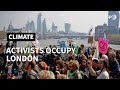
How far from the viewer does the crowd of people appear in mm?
5828

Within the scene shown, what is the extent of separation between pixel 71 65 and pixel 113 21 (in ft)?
5.19

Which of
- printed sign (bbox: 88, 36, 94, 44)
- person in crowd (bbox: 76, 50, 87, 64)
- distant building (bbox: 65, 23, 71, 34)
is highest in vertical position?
distant building (bbox: 65, 23, 71, 34)

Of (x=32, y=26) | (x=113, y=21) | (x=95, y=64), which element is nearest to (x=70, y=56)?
(x=95, y=64)

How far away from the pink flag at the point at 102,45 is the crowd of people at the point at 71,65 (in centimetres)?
8

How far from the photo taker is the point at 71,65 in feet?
18.8

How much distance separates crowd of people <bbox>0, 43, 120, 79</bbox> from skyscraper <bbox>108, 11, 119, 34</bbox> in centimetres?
44

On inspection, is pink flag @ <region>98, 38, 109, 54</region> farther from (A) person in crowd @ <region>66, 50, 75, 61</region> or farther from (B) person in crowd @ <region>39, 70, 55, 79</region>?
(B) person in crowd @ <region>39, 70, 55, 79</region>

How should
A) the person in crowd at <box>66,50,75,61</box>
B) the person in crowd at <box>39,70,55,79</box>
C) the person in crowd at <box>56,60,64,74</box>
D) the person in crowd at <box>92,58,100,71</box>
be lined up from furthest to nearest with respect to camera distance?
the person in crowd at <box>66,50,75,61</box> → the person in crowd at <box>92,58,100,71</box> → the person in crowd at <box>56,60,64,74</box> → the person in crowd at <box>39,70,55,79</box>

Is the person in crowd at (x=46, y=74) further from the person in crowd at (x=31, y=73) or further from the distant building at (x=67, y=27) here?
the distant building at (x=67, y=27)

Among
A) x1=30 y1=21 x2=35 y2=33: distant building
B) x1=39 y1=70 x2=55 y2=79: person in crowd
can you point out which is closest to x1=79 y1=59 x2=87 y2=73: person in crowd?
x1=39 y1=70 x2=55 y2=79: person in crowd

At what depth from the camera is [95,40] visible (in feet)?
21.2

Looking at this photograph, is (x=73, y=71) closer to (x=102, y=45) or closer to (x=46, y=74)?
(x=46, y=74)
